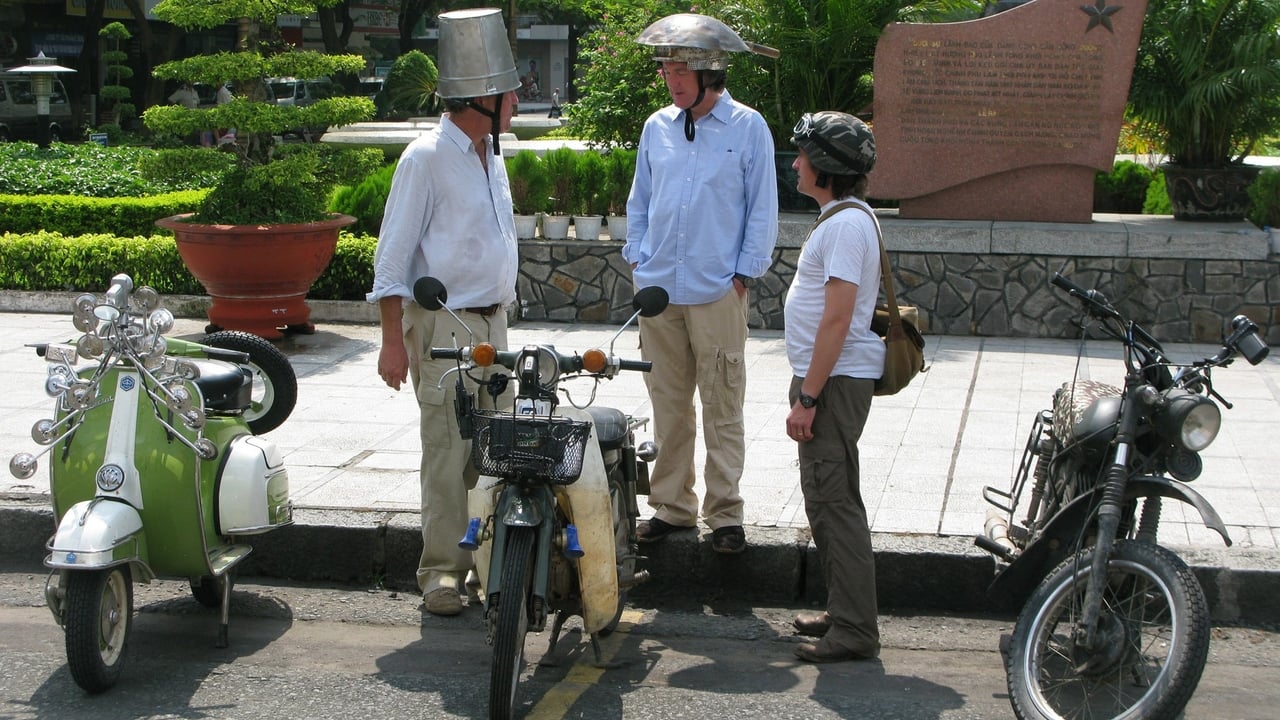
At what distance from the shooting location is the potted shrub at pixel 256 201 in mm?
8766

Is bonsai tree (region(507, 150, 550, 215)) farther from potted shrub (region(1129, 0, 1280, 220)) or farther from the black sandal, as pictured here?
the black sandal

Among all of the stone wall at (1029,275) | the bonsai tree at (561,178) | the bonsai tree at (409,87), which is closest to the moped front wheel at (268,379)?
the stone wall at (1029,275)

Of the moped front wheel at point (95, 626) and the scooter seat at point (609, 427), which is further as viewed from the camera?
the scooter seat at point (609, 427)

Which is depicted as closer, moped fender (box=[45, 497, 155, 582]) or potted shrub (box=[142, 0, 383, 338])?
moped fender (box=[45, 497, 155, 582])

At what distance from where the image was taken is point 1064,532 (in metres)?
4.13

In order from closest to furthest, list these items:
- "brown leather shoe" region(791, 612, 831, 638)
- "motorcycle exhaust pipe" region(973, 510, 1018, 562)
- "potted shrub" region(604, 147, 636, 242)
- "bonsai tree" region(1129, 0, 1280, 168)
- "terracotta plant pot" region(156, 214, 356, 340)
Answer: "motorcycle exhaust pipe" region(973, 510, 1018, 562), "brown leather shoe" region(791, 612, 831, 638), "terracotta plant pot" region(156, 214, 356, 340), "bonsai tree" region(1129, 0, 1280, 168), "potted shrub" region(604, 147, 636, 242)

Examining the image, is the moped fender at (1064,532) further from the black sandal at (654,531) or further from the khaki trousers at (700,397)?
the black sandal at (654,531)

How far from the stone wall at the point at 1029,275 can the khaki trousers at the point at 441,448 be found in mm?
4838

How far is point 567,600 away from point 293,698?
884 mm

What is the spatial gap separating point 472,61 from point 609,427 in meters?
1.34

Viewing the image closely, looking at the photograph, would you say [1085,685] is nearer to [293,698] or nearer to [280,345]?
[293,698]

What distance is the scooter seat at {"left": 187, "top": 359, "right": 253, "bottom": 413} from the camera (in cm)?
467

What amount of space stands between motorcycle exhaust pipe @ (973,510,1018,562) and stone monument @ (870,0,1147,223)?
199 inches

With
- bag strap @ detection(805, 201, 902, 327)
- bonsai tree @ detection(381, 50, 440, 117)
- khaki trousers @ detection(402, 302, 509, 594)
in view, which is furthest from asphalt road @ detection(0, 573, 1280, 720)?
bonsai tree @ detection(381, 50, 440, 117)
